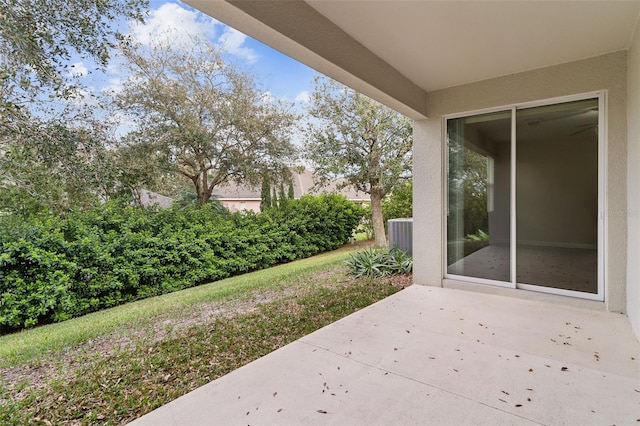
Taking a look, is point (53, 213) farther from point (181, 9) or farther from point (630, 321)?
point (630, 321)

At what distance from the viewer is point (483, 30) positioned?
298 centimetres

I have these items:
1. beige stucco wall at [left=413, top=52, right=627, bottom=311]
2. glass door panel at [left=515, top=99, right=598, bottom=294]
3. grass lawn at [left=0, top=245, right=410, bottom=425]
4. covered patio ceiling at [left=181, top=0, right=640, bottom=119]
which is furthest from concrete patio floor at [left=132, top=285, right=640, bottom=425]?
covered patio ceiling at [left=181, top=0, right=640, bottom=119]

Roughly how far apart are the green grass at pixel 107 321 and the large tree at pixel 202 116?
389 centimetres

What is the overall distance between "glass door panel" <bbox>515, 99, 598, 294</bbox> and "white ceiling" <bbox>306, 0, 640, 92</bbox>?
74 cm

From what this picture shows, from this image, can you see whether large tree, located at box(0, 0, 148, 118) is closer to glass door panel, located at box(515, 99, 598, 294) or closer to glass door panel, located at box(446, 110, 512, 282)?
glass door panel, located at box(446, 110, 512, 282)

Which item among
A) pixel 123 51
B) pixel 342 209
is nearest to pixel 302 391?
pixel 123 51

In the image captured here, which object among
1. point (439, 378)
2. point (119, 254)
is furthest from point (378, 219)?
point (439, 378)

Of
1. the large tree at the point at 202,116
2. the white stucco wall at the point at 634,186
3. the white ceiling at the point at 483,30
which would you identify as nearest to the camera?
the white ceiling at the point at 483,30

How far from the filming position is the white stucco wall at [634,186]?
2887 mm

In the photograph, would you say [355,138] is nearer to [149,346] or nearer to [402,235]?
[402,235]

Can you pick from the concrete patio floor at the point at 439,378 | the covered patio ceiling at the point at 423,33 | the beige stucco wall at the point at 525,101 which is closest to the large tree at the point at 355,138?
the beige stucco wall at the point at 525,101

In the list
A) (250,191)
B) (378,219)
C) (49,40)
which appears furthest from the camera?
(378,219)

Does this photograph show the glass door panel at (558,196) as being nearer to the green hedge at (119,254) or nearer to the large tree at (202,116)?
the green hedge at (119,254)

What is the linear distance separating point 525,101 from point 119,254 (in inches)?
271
